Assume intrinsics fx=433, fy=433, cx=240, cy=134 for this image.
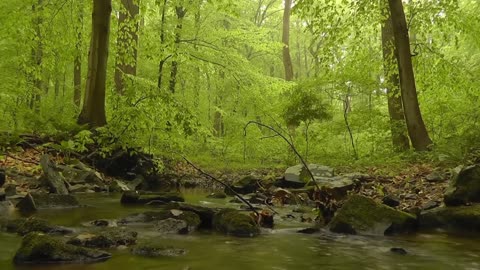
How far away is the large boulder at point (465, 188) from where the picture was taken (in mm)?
6211

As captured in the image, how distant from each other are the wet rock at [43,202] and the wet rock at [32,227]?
54.7 inches

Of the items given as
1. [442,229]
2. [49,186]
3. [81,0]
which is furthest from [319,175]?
[81,0]

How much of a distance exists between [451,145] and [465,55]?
472 inches

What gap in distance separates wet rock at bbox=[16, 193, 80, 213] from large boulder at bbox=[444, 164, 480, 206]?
6.04 m

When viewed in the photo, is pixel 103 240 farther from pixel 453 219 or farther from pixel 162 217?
pixel 453 219

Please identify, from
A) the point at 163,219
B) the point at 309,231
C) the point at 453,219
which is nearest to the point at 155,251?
the point at 163,219

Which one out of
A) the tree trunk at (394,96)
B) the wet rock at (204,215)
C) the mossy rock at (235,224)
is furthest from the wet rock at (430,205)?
the tree trunk at (394,96)

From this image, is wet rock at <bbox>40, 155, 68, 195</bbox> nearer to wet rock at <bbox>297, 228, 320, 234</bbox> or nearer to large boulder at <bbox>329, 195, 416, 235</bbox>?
wet rock at <bbox>297, 228, 320, 234</bbox>

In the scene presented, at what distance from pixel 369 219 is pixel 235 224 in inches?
71.5

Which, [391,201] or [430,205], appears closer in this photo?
[430,205]

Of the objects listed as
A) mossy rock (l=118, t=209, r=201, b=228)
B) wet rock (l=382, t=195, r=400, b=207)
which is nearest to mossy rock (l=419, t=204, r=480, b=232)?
wet rock (l=382, t=195, r=400, b=207)

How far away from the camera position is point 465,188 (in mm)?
6277

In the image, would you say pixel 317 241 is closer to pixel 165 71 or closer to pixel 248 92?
pixel 248 92

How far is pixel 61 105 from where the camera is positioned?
61.8ft
